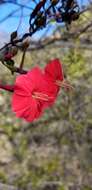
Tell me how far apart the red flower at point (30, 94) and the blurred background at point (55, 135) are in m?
2.53

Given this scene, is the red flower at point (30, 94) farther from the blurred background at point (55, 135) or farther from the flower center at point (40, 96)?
the blurred background at point (55, 135)

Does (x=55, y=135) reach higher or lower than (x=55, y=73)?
lower

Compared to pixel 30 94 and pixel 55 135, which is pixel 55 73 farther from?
pixel 55 135

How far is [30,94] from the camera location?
1.11m

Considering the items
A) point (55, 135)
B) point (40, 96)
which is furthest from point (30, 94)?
point (55, 135)

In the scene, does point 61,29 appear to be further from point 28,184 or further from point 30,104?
point 30,104

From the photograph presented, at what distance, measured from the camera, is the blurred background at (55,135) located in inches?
154

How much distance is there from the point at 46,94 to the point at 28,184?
109 inches

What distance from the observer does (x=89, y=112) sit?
421cm

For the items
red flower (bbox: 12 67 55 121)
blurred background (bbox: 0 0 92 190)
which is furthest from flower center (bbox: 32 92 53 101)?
blurred background (bbox: 0 0 92 190)

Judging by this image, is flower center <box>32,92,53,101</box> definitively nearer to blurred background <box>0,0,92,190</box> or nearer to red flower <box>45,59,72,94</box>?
red flower <box>45,59,72,94</box>

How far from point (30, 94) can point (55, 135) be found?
3.50 m

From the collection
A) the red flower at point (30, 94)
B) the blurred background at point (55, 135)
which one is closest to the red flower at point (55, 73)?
the red flower at point (30, 94)

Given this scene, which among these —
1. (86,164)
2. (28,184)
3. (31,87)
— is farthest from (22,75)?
(86,164)
